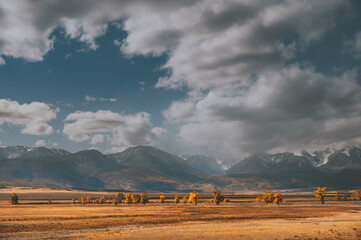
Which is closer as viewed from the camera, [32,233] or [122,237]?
[122,237]

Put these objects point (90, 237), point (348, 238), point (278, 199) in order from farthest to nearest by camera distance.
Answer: point (278, 199) < point (90, 237) < point (348, 238)

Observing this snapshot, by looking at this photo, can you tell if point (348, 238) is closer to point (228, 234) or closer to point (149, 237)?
point (228, 234)

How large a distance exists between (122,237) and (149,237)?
4.57m

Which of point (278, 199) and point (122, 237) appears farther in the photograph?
point (278, 199)

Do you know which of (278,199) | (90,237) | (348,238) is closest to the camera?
(348,238)

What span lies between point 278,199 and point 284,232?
489ft

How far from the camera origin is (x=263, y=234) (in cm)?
5347

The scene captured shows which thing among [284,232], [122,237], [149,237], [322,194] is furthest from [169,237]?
[322,194]

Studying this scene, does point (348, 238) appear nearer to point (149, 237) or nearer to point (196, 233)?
point (196, 233)

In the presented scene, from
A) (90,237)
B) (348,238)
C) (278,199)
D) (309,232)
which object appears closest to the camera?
(348,238)

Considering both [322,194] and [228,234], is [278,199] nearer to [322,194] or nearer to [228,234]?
[322,194]

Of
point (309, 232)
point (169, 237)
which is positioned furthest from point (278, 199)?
point (169, 237)

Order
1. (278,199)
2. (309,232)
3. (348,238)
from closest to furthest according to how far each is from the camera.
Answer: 1. (348,238)
2. (309,232)
3. (278,199)

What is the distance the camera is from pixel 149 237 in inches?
2018
